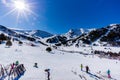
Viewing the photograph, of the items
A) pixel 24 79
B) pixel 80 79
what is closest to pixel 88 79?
pixel 80 79

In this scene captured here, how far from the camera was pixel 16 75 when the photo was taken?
969 inches

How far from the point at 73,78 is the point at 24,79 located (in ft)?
28.4

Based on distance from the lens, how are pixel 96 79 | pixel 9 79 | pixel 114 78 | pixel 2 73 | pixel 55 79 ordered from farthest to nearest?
1. pixel 114 78
2. pixel 96 79
3. pixel 55 79
4. pixel 2 73
5. pixel 9 79

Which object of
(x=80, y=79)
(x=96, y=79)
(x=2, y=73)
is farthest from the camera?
(x=96, y=79)

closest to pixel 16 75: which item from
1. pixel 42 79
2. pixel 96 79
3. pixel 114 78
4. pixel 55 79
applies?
pixel 42 79

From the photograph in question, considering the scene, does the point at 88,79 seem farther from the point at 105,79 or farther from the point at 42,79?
the point at 42,79

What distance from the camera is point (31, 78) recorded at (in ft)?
80.2

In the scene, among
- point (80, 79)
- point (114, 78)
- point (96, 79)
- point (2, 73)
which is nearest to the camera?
point (2, 73)

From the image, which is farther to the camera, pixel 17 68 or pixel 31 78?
pixel 17 68

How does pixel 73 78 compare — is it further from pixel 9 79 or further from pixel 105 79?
pixel 9 79

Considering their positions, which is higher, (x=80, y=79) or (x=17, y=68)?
(x=17, y=68)

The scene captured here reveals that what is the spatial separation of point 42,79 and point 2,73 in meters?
5.96

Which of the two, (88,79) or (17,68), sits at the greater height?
(17,68)

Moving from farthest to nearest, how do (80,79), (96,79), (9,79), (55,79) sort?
(96,79)
(80,79)
(55,79)
(9,79)
